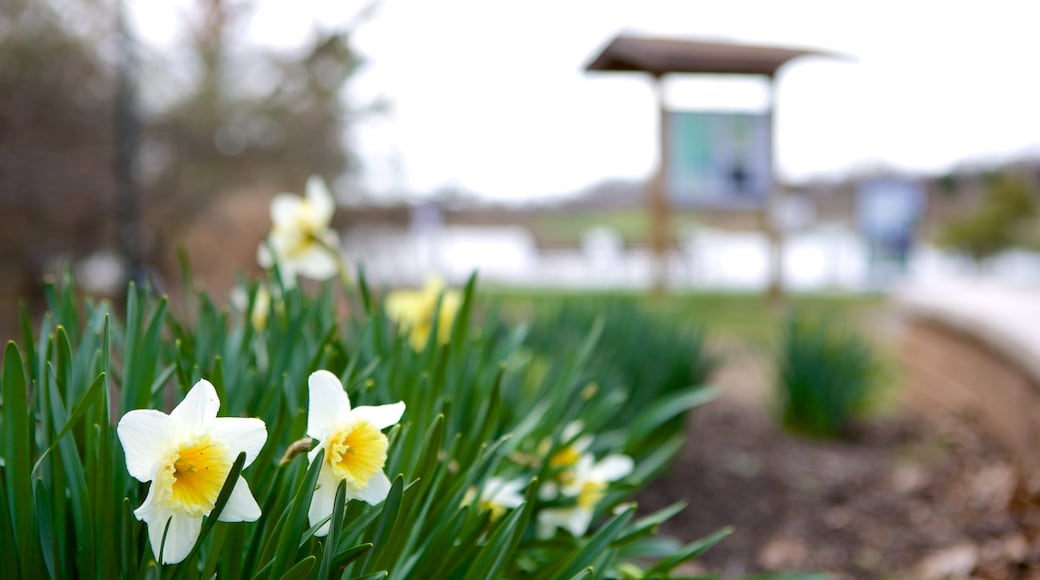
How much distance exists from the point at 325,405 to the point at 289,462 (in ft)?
0.46

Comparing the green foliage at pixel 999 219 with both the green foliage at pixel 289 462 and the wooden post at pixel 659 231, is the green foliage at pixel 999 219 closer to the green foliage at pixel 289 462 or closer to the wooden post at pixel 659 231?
the wooden post at pixel 659 231

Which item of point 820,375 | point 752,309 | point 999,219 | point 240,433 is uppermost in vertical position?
point 240,433

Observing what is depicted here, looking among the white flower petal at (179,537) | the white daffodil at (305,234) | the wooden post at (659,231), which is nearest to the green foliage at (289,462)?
the white flower petal at (179,537)

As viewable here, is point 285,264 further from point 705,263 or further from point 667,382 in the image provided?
point 705,263

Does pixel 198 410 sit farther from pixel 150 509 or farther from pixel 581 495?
pixel 581 495

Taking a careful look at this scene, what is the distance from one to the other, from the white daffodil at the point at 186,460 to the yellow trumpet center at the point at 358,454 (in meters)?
0.09

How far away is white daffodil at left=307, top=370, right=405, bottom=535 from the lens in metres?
0.86

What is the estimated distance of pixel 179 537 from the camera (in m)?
0.83

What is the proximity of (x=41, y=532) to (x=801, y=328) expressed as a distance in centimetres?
328

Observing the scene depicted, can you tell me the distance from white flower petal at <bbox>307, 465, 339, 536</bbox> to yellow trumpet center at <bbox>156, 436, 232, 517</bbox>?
4.3 inches

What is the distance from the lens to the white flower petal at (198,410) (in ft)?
2.62

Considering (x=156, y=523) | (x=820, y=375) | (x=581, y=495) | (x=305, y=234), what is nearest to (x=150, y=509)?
(x=156, y=523)

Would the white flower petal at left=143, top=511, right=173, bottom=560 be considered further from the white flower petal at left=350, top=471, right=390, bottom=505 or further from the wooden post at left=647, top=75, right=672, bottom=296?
the wooden post at left=647, top=75, right=672, bottom=296

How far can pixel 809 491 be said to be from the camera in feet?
10.2
